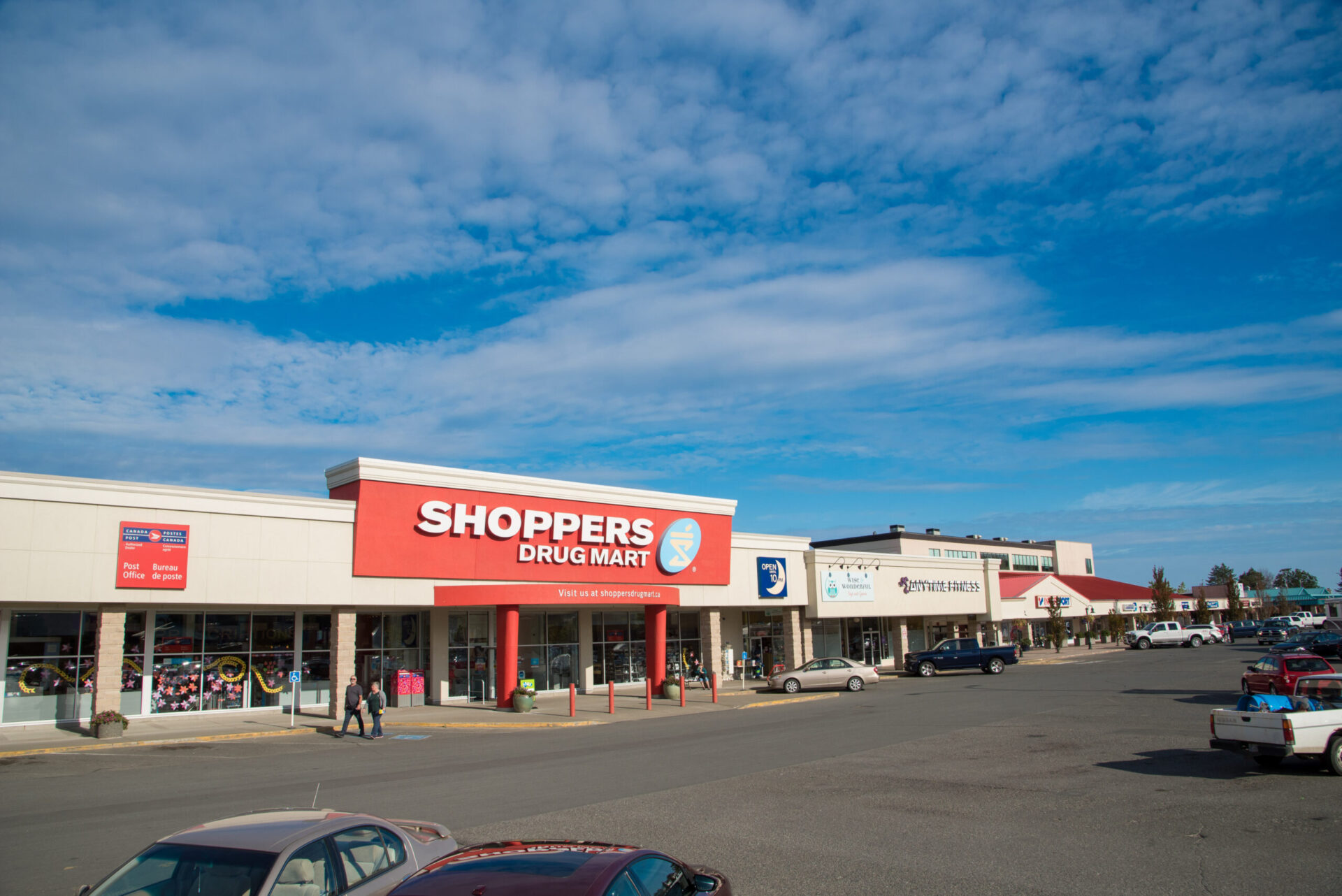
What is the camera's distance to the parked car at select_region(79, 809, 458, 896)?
17.1 ft

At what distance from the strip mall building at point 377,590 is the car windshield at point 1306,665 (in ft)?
63.9

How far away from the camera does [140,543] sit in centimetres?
2302

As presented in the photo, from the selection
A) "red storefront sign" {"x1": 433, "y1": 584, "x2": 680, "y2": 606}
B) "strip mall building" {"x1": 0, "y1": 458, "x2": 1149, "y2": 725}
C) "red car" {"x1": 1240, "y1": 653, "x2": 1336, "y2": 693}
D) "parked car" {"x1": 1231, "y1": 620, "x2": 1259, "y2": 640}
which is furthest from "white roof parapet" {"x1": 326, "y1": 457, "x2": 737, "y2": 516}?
"parked car" {"x1": 1231, "y1": 620, "x2": 1259, "y2": 640}

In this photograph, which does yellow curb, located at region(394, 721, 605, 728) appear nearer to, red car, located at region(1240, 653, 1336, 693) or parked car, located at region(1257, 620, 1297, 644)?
red car, located at region(1240, 653, 1336, 693)

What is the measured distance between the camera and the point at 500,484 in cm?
3016

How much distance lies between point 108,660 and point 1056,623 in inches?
2163

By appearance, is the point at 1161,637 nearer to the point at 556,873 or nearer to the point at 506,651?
the point at 506,651

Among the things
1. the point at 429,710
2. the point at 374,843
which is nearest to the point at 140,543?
the point at 429,710

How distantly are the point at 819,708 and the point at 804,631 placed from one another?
1510 centimetres

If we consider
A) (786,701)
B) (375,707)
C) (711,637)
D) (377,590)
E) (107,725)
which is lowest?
(786,701)

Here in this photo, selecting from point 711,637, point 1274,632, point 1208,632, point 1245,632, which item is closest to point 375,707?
point 711,637

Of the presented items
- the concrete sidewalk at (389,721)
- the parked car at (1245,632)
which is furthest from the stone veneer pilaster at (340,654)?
the parked car at (1245,632)

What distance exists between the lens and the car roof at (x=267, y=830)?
5461 mm

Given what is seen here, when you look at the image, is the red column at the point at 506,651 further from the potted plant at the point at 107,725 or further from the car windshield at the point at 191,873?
the car windshield at the point at 191,873
